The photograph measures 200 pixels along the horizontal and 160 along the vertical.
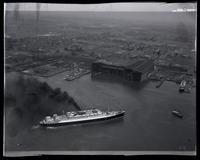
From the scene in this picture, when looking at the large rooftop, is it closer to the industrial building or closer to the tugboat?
the industrial building

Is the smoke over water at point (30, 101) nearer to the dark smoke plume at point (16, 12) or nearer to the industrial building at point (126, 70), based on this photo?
the industrial building at point (126, 70)

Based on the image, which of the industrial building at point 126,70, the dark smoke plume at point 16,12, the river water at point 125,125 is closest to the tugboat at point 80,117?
the river water at point 125,125

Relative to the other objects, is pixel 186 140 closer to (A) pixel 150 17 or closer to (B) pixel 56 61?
(A) pixel 150 17

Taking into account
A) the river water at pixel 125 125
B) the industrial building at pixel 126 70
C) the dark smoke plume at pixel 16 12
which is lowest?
the river water at pixel 125 125

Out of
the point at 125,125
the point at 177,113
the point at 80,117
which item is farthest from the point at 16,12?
the point at 177,113

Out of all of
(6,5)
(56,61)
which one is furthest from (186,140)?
→ (6,5)

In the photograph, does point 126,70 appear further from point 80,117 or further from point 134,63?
point 80,117
